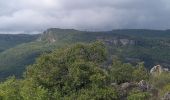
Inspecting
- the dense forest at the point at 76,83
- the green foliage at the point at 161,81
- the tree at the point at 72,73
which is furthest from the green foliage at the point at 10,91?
the green foliage at the point at 161,81

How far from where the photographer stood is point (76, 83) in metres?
105

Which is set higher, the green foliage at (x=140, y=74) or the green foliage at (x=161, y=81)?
the green foliage at (x=161, y=81)

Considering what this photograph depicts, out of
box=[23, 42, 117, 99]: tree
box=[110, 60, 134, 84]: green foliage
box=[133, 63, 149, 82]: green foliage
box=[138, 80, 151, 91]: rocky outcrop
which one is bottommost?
box=[133, 63, 149, 82]: green foliage

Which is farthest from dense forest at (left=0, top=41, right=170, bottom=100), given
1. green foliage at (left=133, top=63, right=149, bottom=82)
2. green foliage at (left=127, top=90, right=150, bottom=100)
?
green foliage at (left=133, top=63, right=149, bottom=82)

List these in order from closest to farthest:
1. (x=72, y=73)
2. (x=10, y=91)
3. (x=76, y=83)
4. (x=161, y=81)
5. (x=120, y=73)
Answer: (x=76, y=83) < (x=72, y=73) < (x=10, y=91) < (x=161, y=81) < (x=120, y=73)

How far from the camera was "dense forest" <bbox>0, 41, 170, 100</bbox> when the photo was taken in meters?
102

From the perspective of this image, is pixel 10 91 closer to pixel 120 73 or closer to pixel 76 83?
pixel 76 83

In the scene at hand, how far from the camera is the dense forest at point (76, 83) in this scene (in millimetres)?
101875

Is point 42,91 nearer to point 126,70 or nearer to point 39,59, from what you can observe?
point 39,59

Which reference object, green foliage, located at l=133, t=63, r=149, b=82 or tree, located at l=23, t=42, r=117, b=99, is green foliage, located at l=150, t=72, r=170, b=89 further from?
green foliage, located at l=133, t=63, r=149, b=82

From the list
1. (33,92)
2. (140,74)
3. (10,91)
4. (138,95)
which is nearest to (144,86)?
(138,95)

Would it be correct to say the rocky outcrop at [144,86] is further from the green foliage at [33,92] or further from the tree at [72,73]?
the green foliage at [33,92]

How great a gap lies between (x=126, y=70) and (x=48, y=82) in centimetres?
4960

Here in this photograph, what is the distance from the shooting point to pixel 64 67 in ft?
362
